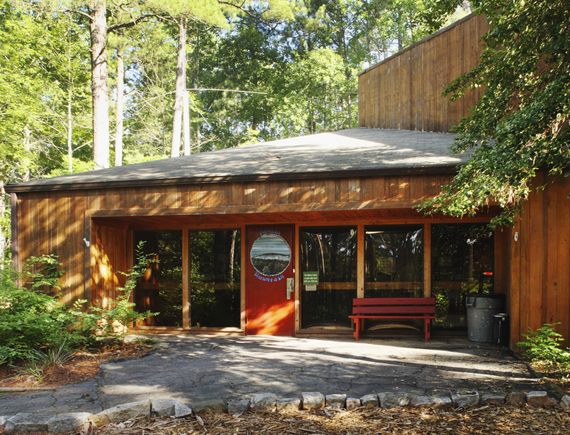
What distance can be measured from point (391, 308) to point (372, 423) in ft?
13.0

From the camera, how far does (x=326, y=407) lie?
445cm

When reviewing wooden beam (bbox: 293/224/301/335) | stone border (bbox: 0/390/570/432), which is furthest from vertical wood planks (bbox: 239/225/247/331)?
stone border (bbox: 0/390/570/432)

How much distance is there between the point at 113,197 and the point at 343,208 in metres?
3.93

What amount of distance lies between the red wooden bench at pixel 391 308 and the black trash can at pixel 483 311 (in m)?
0.66

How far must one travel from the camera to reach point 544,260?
20.7 feet

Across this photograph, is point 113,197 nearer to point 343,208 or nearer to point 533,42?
point 343,208

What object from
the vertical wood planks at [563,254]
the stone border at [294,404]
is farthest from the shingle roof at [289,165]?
the stone border at [294,404]

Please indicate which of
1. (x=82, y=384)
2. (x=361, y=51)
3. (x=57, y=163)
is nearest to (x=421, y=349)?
(x=82, y=384)

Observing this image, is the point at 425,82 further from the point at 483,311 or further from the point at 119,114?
the point at 119,114

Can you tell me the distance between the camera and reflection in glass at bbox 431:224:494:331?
26.1ft

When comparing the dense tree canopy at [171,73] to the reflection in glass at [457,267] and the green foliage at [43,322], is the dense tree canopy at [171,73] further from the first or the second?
the reflection in glass at [457,267]

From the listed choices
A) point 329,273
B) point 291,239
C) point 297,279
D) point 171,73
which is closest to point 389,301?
point 329,273

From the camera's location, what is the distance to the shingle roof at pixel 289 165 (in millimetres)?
6727

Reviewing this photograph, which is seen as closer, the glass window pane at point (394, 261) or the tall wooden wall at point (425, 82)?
the glass window pane at point (394, 261)
